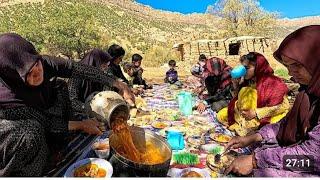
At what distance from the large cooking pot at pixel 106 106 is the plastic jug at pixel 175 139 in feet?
2.18

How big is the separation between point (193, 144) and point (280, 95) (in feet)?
3.80

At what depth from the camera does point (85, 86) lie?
412 cm

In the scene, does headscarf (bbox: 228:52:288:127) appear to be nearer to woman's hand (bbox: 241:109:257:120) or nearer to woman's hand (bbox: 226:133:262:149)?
woman's hand (bbox: 241:109:257:120)

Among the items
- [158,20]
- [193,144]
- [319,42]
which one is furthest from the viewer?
[158,20]

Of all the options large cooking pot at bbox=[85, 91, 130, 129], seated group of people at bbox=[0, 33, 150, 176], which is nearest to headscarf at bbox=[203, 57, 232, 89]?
seated group of people at bbox=[0, 33, 150, 176]

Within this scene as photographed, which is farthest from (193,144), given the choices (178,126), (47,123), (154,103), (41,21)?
(41,21)

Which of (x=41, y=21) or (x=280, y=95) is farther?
(x=41, y=21)

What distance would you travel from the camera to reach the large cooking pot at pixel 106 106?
8.41ft

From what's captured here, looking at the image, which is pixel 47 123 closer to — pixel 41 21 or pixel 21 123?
pixel 21 123

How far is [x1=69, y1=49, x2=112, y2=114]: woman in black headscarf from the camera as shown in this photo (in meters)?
3.66

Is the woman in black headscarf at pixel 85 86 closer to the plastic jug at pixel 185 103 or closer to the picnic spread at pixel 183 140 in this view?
the picnic spread at pixel 183 140

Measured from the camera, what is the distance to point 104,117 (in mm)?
2588

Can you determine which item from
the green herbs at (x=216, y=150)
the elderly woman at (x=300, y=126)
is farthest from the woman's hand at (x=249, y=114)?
the elderly woman at (x=300, y=126)

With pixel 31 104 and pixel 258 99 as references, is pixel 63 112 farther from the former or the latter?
pixel 258 99
